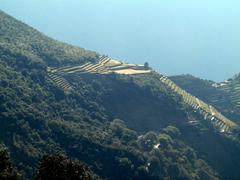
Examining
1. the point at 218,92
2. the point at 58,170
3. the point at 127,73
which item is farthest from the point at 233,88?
the point at 58,170

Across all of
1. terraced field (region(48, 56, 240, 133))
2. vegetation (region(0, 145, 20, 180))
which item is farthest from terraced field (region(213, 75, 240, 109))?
vegetation (region(0, 145, 20, 180))

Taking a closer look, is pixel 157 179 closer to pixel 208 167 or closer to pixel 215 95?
pixel 208 167

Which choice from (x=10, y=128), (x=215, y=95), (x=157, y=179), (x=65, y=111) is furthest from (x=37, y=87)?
(x=215, y=95)

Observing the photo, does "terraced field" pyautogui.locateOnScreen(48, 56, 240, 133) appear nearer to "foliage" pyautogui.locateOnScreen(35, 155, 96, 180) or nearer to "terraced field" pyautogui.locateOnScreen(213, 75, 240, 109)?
"terraced field" pyautogui.locateOnScreen(213, 75, 240, 109)

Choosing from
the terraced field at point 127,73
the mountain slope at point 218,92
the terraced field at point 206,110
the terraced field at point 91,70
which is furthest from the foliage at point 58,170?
the mountain slope at point 218,92

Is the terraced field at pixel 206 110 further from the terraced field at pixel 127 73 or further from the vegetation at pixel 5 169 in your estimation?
the vegetation at pixel 5 169

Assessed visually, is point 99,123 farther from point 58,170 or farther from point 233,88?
point 58,170

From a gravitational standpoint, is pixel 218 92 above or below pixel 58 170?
above

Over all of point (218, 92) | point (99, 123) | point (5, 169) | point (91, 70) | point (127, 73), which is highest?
point (218, 92)

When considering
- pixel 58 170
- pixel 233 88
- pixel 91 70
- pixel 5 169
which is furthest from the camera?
pixel 233 88
